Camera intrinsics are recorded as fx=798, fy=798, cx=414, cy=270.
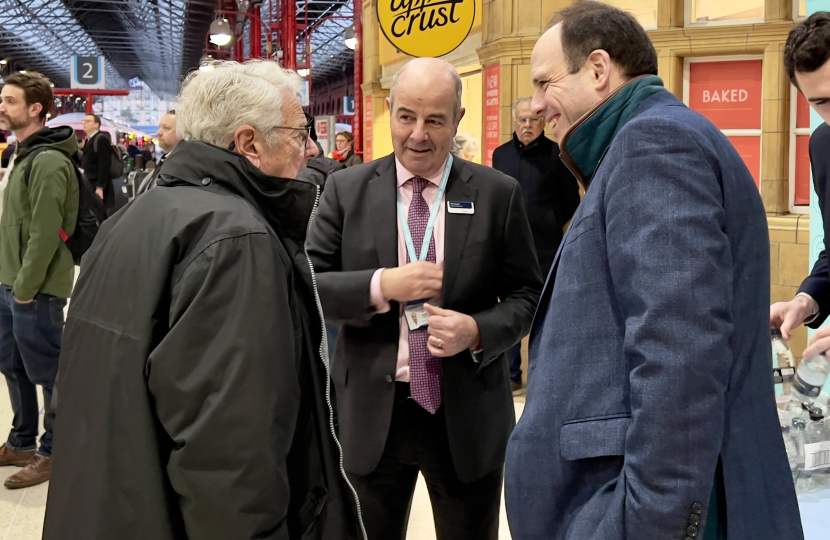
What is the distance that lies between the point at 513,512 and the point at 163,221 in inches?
31.5

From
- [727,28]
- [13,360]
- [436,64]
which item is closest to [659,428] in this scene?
[436,64]

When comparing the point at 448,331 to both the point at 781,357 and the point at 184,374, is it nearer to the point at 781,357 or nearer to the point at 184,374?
the point at 184,374

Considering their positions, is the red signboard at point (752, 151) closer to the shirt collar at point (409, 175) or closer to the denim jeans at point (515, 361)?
the denim jeans at point (515, 361)

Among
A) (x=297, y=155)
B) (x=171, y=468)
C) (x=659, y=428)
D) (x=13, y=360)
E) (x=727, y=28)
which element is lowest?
(x=13, y=360)

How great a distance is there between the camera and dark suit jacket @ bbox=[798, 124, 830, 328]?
2230 mm

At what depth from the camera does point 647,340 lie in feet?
3.97

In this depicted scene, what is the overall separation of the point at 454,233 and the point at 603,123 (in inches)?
29.8

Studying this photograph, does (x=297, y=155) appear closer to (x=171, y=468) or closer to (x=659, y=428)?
(x=171, y=468)

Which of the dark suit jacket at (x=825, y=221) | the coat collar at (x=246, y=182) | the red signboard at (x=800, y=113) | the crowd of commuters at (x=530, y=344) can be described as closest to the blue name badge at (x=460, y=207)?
the crowd of commuters at (x=530, y=344)

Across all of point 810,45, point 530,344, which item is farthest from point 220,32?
point 530,344

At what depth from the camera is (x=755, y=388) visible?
1314 mm

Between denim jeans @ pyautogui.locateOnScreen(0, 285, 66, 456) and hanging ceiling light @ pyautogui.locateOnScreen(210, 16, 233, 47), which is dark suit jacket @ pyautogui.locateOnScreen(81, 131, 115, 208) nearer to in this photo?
denim jeans @ pyautogui.locateOnScreen(0, 285, 66, 456)

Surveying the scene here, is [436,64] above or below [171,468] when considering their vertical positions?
above

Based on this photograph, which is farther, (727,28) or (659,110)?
(727,28)
